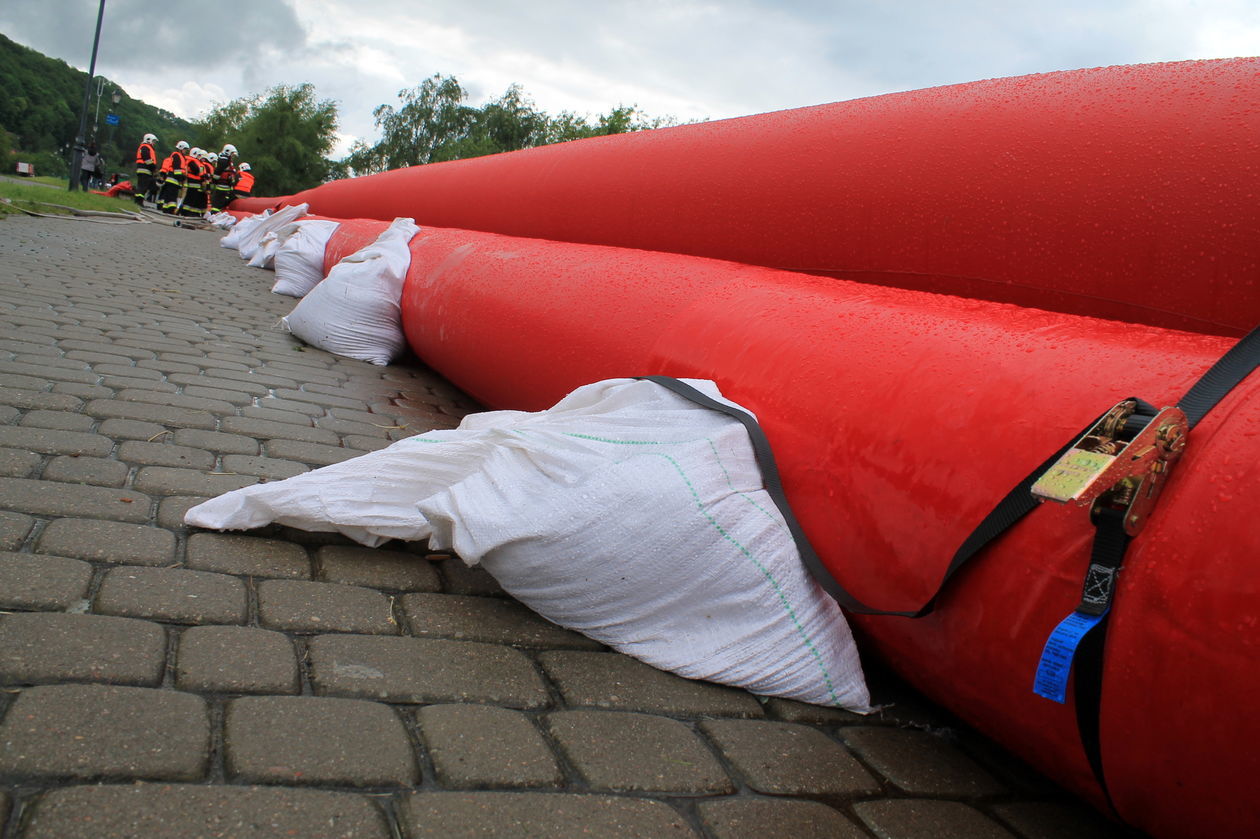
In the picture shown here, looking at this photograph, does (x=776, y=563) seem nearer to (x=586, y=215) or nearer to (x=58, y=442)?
(x=58, y=442)

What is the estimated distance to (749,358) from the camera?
6.39 ft

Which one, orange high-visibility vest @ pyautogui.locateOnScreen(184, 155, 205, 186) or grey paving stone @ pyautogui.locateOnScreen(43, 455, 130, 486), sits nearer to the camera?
grey paving stone @ pyautogui.locateOnScreen(43, 455, 130, 486)

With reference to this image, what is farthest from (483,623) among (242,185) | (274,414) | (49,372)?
(242,185)

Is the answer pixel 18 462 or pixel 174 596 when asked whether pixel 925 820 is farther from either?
pixel 18 462

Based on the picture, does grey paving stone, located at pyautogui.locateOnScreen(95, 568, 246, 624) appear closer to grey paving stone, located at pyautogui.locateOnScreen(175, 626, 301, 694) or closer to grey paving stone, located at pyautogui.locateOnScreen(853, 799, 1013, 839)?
grey paving stone, located at pyautogui.locateOnScreen(175, 626, 301, 694)

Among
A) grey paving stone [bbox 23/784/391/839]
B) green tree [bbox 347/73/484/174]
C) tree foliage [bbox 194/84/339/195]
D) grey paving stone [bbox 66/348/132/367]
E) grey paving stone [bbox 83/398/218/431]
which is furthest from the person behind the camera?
green tree [bbox 347/73/484/174]

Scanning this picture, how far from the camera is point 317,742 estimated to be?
1177 millimetres

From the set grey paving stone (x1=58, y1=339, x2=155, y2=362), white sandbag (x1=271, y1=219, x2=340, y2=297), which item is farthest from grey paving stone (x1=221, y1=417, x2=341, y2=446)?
white sandbag (x1=271, y1=219, x2=340, y2=297)

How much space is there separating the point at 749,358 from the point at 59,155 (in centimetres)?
7720

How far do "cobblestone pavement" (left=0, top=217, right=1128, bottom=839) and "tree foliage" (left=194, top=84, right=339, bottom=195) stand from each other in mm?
40929

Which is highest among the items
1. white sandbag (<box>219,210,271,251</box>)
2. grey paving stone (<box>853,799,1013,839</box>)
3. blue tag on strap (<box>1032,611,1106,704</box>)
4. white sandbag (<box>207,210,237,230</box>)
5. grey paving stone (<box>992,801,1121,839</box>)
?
blue tag on strap (<box>1032,611,1106,704</box>)

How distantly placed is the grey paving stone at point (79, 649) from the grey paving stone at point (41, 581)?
0.05 m

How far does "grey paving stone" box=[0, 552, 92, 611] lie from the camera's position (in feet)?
4.59

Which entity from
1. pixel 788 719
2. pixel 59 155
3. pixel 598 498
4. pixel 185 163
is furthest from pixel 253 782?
pixel 59 155
